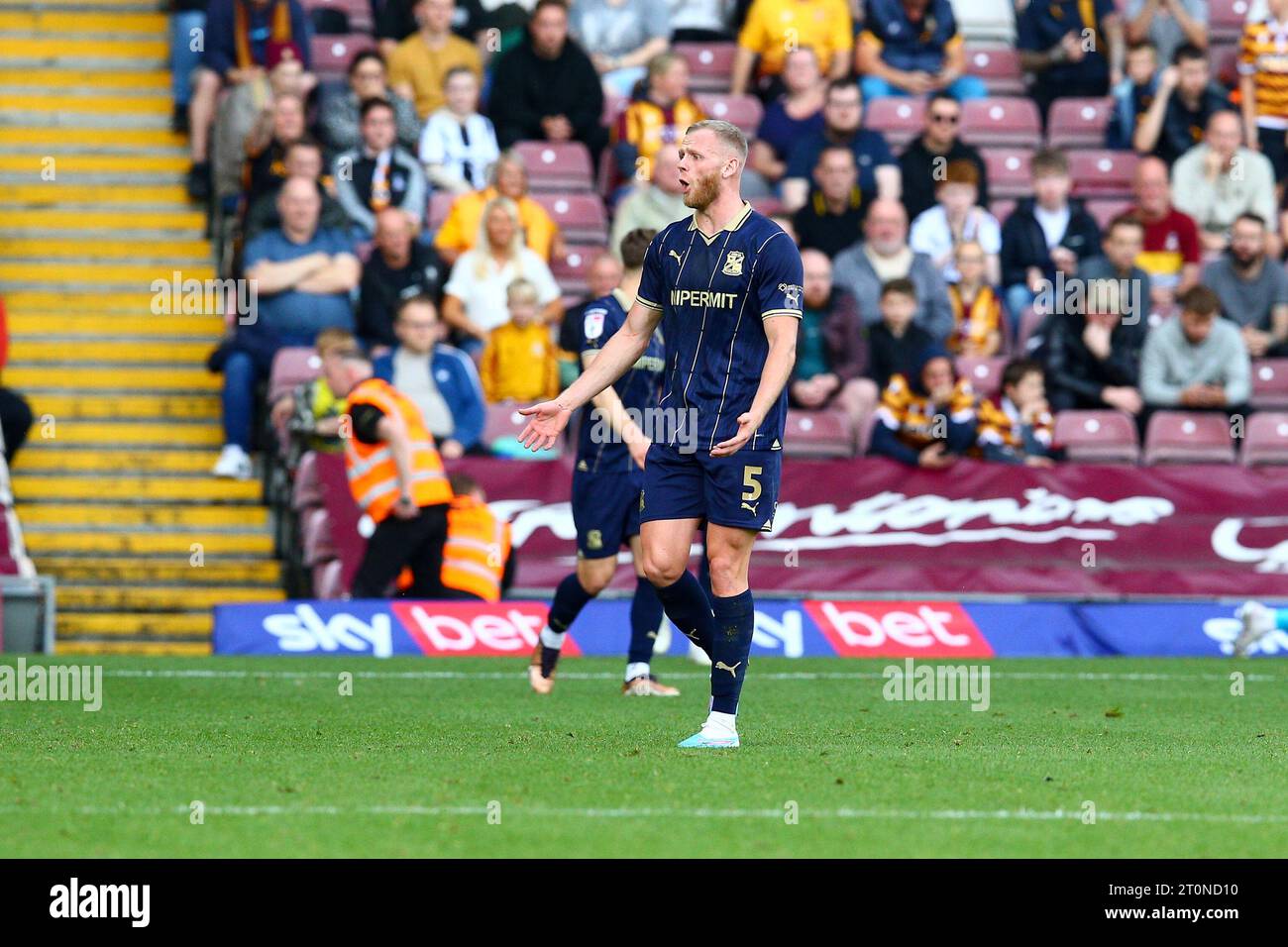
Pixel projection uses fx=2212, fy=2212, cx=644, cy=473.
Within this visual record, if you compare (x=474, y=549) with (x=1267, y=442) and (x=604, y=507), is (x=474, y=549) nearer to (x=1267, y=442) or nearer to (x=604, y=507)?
(x=604, y=507)

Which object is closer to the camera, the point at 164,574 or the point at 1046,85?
the point at 164,574

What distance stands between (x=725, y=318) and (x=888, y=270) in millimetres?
9266

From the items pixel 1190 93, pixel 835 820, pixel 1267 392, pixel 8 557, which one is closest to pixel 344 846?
A: pixel 835 820

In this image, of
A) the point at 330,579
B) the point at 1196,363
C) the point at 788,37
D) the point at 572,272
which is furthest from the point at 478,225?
the point at 1196,363

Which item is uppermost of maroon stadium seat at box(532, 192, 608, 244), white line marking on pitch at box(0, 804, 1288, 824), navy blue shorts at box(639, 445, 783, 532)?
navy blue shorts at box(639, 445, 783, 532)

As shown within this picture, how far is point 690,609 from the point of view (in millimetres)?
9062

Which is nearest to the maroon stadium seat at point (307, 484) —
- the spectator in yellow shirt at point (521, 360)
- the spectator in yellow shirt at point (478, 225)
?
the spectator in yellow shirt at point (521, 360)

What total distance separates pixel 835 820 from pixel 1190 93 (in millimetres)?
13970

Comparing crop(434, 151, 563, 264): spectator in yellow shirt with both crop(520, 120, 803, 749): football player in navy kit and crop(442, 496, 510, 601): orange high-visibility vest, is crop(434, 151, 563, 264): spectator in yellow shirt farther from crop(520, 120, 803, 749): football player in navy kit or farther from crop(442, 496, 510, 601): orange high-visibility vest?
crop(520, 120, 803, 749): football player in navy kit

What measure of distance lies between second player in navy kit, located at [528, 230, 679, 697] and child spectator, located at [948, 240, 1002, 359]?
6436mm

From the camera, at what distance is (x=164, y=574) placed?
16.3m

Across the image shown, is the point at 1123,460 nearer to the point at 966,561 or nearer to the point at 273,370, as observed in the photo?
the point at 966,561

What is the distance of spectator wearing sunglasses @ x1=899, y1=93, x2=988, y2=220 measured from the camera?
18.1 m

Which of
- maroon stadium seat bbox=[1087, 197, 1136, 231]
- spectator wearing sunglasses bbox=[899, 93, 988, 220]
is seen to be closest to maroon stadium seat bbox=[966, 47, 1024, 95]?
maroon stadium seat bbox=[1087, 197, 1136, 231]
